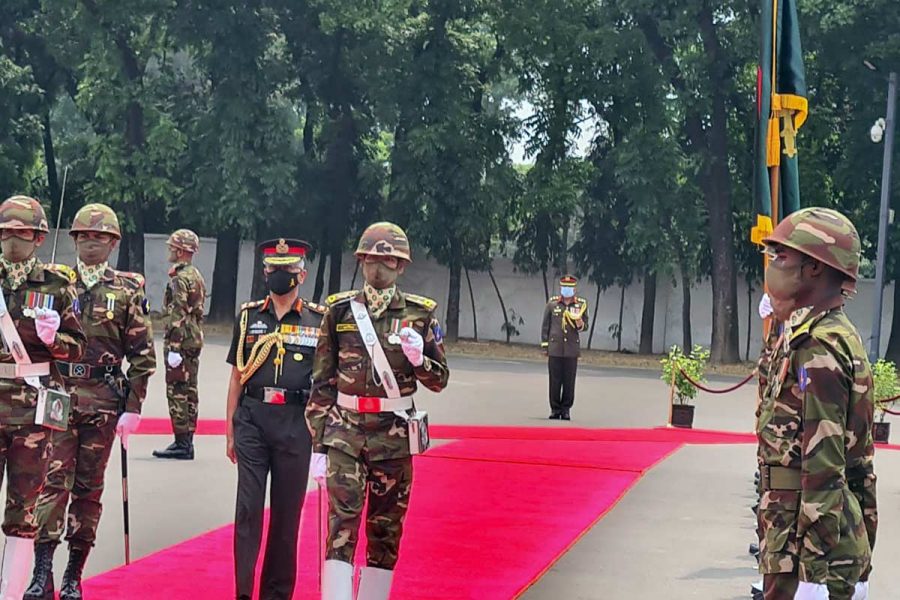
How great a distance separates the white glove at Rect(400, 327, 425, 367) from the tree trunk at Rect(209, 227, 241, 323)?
30.9 metres

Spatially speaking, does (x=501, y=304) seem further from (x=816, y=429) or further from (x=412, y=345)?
(x=816, y=429)

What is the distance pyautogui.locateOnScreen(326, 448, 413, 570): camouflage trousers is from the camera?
6.58 meters

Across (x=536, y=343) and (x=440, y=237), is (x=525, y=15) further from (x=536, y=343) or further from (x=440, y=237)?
(x=536, y=343)

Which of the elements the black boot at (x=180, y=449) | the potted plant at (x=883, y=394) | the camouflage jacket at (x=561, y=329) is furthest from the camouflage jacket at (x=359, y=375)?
the camouflage jacket at (x=561, y=329)

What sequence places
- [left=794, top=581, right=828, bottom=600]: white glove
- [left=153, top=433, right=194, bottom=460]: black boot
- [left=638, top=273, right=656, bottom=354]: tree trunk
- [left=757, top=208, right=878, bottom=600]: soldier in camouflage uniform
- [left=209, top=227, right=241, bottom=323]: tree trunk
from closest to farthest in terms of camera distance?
[left=794, top=581, right=828, bottom=600]: white glove
[left=757, top=208, right=878, bottom=600]: soldier in camouflage uniform
[left=153, top=433, right=194, bottom=460]: black boot
[left=638, top=273, right=656, bottom=354]: tree trunk
[left=209, top=227, right=241, bottom=323]: tree trunk

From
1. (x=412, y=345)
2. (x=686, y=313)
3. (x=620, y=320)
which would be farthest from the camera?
(x=620, y=320)

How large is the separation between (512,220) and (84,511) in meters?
30.3

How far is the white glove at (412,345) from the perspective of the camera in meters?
6.61

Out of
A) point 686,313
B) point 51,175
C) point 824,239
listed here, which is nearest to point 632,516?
point 824,239

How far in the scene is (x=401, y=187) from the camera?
114 feet

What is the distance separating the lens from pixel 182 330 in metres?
12.4

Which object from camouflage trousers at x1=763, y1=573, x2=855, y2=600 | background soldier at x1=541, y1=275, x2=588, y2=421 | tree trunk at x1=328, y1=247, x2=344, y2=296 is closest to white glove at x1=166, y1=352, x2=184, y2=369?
background soldier at x1=541, y1=275, x2=588, y2=421

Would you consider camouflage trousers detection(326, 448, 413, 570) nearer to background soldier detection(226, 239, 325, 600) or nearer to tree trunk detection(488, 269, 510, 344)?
background soldier detection(226, 239, 325, 600)

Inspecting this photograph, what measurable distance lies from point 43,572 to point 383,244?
254 cm
